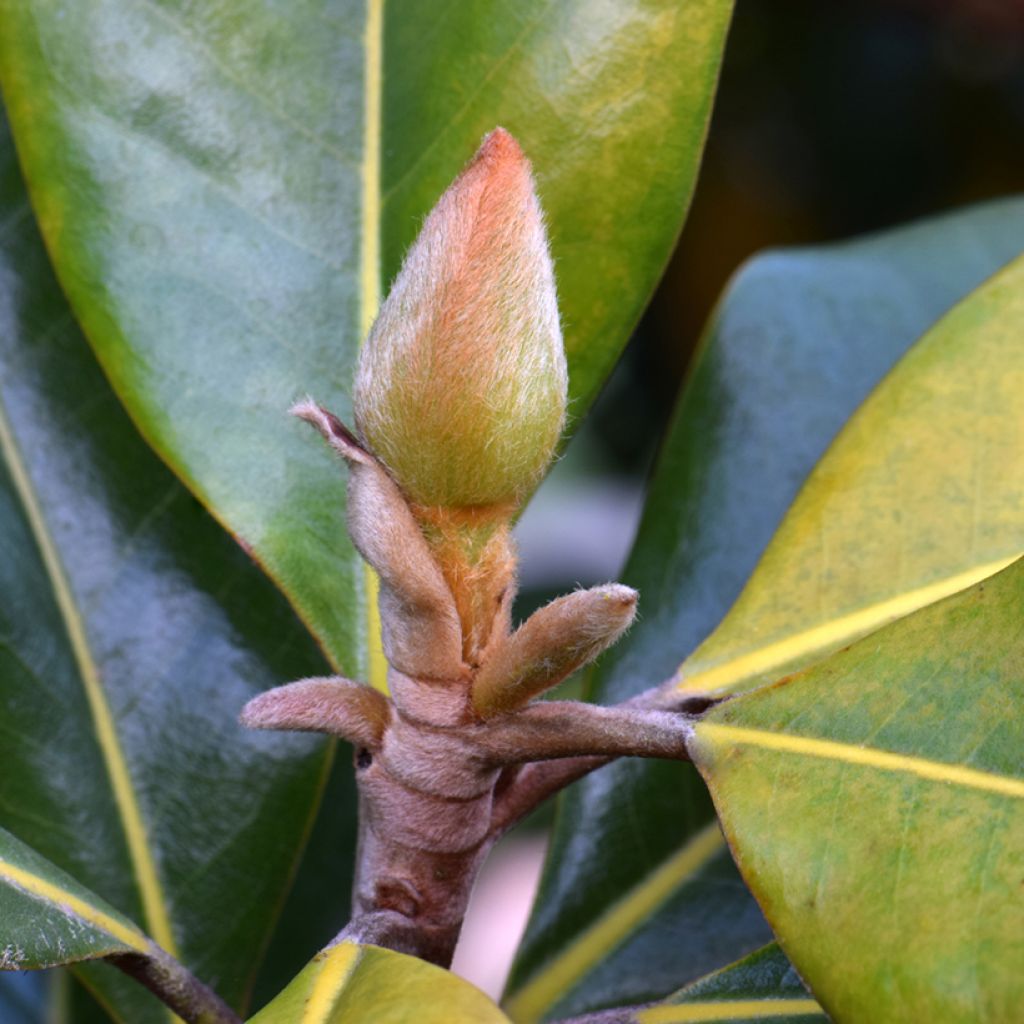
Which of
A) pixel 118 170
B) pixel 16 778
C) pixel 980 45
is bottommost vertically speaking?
pixel 16 778

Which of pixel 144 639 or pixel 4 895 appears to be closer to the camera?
pixel 4 895

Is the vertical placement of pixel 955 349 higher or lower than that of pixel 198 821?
higher

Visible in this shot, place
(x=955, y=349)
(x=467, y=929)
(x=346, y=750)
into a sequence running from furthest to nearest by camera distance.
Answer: (x=467, y=929), (x=346, y=750), (x=955, y=349)

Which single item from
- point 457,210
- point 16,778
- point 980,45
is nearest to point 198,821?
point 16,778

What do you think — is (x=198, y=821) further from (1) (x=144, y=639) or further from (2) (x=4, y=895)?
(2) (x=4, y=895)

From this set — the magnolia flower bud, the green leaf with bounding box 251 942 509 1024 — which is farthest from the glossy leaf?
the magnolia flower bud

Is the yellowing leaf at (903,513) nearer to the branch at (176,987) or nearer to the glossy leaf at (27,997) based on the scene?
the branch at (176,987)

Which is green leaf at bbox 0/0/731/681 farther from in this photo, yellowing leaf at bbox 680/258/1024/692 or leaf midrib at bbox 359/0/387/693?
yellowing leaf at bbox 680/258/1024/692
